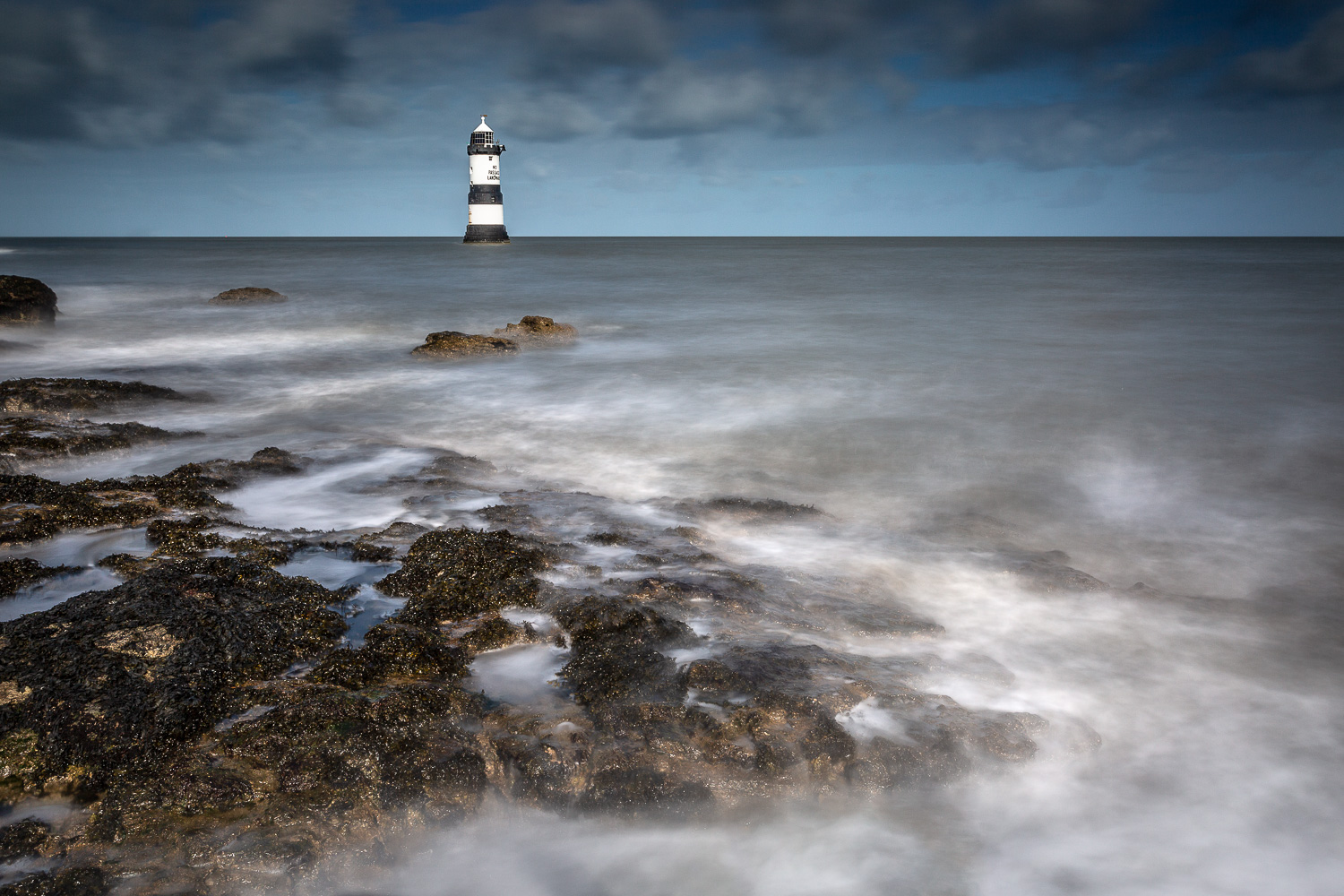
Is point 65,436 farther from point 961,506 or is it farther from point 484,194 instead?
point 484,194

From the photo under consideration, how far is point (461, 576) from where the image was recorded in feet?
12.4

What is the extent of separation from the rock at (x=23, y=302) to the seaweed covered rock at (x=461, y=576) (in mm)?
15938

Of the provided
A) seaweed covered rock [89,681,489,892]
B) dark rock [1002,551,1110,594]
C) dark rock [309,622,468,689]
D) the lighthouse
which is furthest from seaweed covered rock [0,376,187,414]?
the lighthouse

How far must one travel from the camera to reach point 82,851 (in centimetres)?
220

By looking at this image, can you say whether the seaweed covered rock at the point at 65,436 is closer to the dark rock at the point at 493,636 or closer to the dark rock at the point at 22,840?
the dark rock at the point at 493,636

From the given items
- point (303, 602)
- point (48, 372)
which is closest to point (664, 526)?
point (303, 602)

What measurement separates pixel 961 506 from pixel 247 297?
72.5 feet

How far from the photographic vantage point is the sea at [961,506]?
8.46ft

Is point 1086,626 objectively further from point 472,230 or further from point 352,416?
point 472,230

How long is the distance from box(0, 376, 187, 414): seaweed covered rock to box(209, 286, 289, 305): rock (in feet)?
48.6

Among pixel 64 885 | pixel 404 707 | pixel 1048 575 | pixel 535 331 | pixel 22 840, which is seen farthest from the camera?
pixel 535 331

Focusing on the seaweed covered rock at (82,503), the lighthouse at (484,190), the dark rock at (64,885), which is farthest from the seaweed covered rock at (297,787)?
the lighthouse at (484,190)

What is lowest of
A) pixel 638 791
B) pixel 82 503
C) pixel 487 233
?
pixel 638 791

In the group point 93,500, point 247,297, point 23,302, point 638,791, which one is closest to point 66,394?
point 93,500
